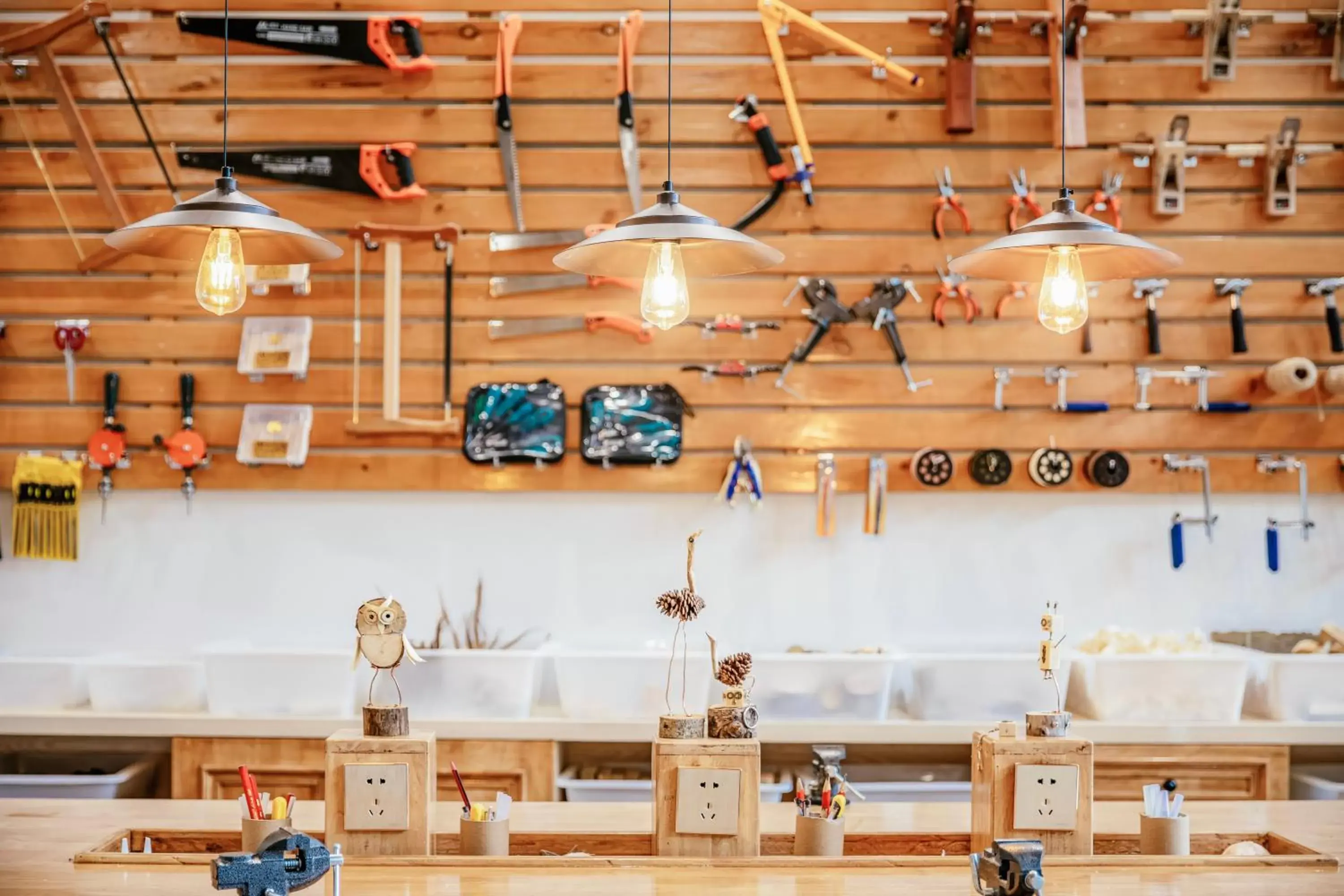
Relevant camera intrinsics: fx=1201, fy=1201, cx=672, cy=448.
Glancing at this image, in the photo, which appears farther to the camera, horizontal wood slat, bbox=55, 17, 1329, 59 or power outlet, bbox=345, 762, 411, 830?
horizontal wood slat, bbox=55, 17, 1329, 59

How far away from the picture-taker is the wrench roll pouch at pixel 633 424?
3.90 m

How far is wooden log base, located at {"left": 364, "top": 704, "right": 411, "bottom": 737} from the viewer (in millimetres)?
2084

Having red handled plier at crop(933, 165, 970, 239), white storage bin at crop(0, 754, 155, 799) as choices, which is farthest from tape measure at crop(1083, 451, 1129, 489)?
white storage bin at crop(0, 754, 155, 799)

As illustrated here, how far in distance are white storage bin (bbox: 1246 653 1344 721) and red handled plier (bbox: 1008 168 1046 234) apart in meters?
1.55

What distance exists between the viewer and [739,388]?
3.94m

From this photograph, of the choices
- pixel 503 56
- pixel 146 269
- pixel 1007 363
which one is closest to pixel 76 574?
pixel 146 269

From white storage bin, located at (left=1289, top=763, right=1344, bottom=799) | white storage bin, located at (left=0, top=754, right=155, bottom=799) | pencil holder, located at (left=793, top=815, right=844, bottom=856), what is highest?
pencil holder, located at (left=793, top=815, right=844, bottom=856)

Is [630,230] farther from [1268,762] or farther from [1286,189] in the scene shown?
[1286,189]

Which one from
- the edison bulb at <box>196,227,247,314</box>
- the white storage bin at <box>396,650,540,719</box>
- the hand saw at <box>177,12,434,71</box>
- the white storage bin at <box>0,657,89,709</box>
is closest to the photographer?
the edison bulb at <box>196,227,247,314</box>

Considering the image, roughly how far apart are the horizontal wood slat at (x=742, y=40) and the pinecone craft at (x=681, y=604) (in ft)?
7.78

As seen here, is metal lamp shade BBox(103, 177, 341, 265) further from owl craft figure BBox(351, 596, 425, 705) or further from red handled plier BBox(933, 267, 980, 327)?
red handled plier BBox(933, 267, 980, 327)

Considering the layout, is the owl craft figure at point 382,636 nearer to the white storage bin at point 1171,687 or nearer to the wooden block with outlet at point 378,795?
the wooden block with outlet at point 378,795

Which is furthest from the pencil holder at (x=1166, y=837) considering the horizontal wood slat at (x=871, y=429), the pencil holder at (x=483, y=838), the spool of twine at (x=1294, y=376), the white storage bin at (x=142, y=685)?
the white storage bin at (x=142, y=685)

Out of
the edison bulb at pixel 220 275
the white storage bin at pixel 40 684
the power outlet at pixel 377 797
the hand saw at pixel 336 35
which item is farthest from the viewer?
the hand saw at pixel 336 35
